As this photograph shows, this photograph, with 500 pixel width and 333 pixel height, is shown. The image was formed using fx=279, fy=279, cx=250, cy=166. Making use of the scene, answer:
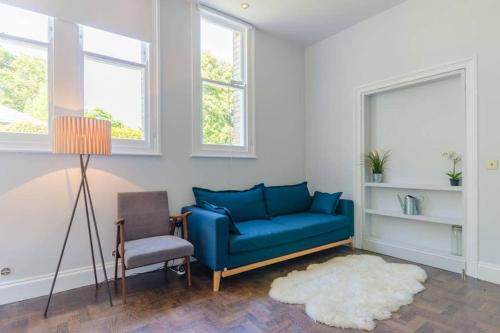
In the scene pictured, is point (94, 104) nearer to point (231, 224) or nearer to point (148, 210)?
point (148, 210)

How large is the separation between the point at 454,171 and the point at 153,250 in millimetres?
3390

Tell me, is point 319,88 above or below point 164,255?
above

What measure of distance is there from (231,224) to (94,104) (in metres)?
1.87

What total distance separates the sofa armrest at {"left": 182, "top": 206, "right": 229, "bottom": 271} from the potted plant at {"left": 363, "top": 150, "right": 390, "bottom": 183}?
2.34m

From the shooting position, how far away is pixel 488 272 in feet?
9.18

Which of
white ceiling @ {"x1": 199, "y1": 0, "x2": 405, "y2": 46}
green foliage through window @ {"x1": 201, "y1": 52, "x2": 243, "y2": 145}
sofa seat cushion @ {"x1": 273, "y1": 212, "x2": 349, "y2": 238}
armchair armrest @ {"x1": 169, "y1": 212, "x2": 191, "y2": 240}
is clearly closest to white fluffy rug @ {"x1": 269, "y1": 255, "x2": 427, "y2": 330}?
sofa seat cushion @ {"x1": 273, "y1": 212, "x2": 349, "y2": 238}

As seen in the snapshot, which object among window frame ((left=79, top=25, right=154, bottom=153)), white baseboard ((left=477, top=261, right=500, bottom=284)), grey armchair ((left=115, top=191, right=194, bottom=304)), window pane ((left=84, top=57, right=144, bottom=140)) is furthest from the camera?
window frame ((left=79, top=25, right=154, bottom=153))

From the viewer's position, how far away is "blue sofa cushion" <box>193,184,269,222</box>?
3.36 metres

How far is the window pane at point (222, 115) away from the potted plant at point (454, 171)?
2.58 meters

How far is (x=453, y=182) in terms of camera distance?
10.3 ft

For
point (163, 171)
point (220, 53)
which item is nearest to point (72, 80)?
point (163, 171)

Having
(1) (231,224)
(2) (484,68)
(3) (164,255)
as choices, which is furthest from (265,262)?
(2) (484,68)

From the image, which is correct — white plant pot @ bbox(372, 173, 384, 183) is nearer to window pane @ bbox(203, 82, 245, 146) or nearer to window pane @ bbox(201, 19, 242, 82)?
window pane @ bbox(203, 82, 245, 146)

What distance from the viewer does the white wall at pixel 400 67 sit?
2816 millimetres
